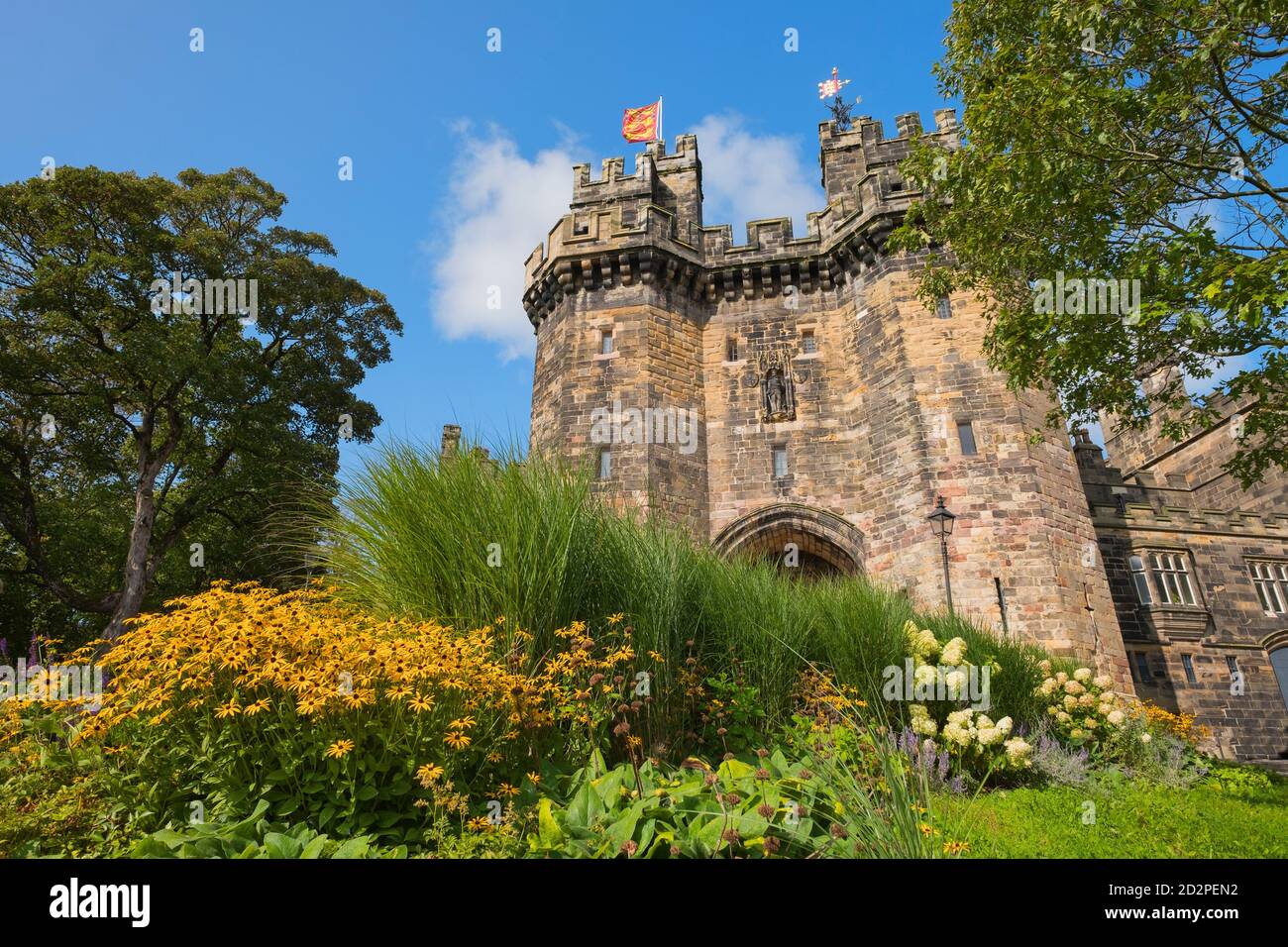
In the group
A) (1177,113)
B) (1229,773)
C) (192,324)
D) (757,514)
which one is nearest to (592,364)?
(757,514)

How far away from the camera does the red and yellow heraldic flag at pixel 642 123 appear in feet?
69.5

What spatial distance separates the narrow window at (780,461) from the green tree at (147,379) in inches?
429

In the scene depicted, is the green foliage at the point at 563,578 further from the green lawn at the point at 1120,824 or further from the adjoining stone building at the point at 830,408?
the adjoining stone building at the point at 830,408

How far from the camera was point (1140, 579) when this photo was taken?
1989 centimetres

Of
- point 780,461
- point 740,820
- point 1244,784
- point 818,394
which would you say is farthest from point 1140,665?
point 740,820

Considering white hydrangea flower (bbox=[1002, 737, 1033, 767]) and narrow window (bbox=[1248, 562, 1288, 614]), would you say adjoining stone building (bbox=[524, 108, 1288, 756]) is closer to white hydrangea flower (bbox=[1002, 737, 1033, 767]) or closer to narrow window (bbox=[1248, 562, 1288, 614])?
narrow window (bbox=[1248, 562, 1288, 614])

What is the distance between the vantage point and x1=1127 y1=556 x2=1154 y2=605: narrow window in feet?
64.5

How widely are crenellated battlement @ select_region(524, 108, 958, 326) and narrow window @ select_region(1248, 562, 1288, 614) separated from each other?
16.7m

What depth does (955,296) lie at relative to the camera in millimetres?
15289

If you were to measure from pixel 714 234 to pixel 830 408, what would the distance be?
579 centimetres

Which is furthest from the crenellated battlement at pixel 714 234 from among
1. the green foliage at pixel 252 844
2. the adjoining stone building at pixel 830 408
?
the green foliage at pixel 252 844
